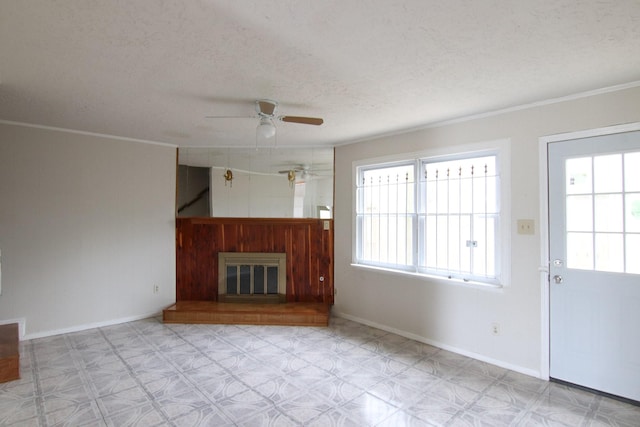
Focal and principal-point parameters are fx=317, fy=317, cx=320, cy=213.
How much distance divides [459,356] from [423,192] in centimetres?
181

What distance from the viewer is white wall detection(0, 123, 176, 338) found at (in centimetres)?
363

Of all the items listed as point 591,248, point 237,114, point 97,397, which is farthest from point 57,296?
point 591,248

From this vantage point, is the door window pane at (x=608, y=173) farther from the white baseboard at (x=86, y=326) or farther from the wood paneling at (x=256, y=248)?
the white baseboard at (x=86, y=326)

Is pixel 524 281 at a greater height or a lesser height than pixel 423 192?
lesser

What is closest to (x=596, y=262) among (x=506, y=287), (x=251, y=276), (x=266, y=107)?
(x=506, y=287)

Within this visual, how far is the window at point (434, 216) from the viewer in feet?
10.6

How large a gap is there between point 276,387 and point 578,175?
3.13m

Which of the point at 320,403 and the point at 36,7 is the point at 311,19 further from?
the point at 320,403

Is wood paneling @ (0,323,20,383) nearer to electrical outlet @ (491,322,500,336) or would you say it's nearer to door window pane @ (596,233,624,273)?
electrical outlet @ (491,322,500,336)

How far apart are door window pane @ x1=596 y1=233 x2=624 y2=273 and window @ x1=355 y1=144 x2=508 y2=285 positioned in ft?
2.28

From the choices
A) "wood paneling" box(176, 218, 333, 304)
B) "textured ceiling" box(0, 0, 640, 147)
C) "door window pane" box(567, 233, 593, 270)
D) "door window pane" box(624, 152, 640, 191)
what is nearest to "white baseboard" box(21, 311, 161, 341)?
"wood paneling" box(176, 218, 333, 304)

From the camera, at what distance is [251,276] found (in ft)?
15.8

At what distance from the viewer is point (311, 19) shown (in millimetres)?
1662

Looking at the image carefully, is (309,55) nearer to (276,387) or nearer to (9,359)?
(276,387)
